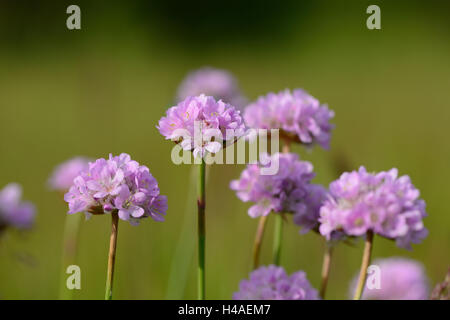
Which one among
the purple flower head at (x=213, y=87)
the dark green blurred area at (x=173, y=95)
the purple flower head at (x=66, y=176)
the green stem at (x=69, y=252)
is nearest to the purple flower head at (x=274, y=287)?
the dark green blurred area at (x=173, y=95)

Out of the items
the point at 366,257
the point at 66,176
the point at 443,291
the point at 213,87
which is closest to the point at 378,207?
the point at 366,257

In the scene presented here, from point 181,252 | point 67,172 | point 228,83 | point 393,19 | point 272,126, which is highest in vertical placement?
point 393,19

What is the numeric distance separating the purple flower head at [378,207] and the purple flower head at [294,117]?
0.42 meters

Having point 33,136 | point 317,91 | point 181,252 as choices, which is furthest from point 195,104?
point 317,91

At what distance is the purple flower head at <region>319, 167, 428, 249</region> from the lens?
3.37ft

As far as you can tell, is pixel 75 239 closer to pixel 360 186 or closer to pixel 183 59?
pixel 360 186

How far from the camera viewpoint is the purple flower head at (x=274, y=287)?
1.19 meters

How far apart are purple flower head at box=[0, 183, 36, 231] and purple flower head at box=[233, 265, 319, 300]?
67cm

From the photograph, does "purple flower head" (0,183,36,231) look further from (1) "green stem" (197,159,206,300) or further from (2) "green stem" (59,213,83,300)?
(1) "green stem" (197,159,206,300)

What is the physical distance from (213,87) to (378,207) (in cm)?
178

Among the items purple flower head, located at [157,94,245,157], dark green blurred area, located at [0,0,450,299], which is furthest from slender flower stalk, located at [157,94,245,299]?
dark green blurred area, located at [0,0,450,299]

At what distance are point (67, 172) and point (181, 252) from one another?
586 millimetres

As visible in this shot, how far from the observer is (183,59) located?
13.7 meters

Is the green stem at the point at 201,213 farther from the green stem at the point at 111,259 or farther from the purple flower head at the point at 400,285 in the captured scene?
the purple flower head at the point at 400,285
